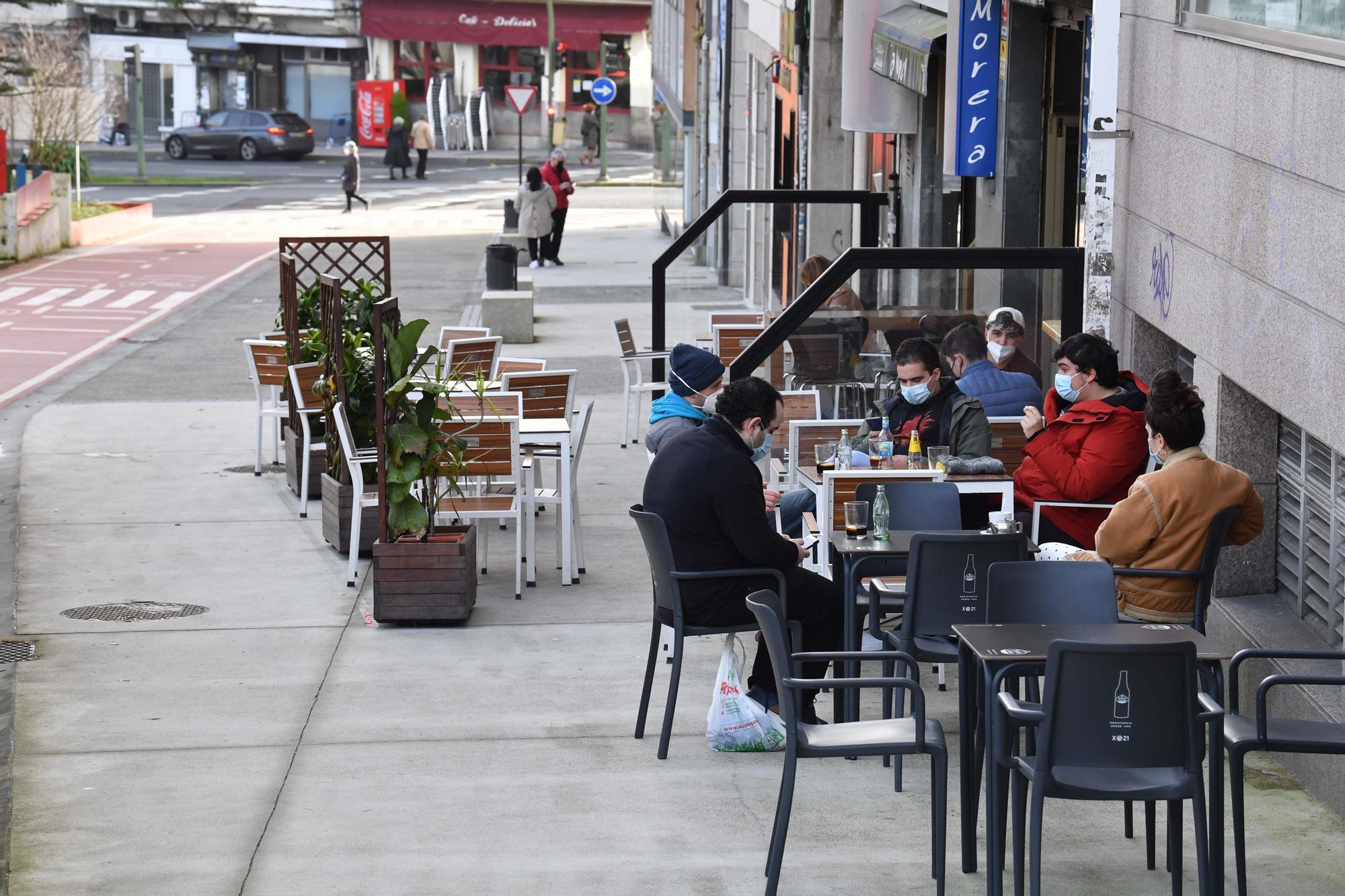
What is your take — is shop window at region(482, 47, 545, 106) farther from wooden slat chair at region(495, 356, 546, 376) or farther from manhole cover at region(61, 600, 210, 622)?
manhole cover at region(61, 600, 210, 622)

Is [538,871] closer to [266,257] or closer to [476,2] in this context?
[266,257]

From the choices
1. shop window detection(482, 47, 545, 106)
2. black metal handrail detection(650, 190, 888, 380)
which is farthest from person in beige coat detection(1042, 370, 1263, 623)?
shop window detection(482, 47, 545, 106)

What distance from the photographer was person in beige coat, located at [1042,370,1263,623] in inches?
253

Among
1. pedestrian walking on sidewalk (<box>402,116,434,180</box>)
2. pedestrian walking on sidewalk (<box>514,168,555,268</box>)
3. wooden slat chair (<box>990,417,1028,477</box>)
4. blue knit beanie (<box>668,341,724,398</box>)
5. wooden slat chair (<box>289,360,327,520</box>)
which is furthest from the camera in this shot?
pedestrian walking on sidewalk (<box>402,116,434,180</box>)

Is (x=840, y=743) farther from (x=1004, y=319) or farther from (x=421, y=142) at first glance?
(x=421, y=142)

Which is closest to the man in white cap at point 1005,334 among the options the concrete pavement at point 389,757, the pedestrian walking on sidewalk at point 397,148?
the concrete pavement at point 389,757

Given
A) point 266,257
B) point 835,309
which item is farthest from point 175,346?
point 835,309

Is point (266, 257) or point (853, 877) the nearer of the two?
point (853, 877)

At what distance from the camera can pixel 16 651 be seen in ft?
27.9

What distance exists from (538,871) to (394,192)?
38.2m

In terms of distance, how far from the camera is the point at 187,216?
120 ft

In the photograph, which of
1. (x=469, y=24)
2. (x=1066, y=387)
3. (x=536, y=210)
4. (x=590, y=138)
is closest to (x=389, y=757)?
(x=1066, y=387)

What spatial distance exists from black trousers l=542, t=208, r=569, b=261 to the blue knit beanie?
65.9ft

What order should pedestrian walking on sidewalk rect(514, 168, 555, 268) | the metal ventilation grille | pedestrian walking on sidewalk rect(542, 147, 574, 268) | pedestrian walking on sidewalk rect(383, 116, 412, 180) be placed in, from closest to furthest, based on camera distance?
1. the metal ventilation grille
2. pedestrian walking on sidewalk rect(514, 168, 555, 268)
3. pedestrian walking on sidewalk rect(542, 147, 574, 268)
4. pedestrian walking on sidewalk rect(383, 116, 412, 180)
